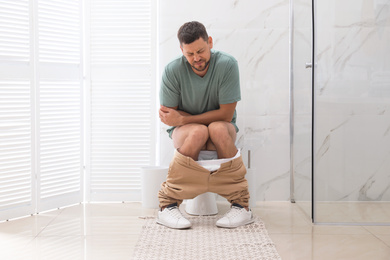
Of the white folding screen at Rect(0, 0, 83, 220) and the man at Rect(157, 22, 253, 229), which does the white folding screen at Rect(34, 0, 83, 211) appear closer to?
the white folding screen at Rect(0, 0, 83, 220)

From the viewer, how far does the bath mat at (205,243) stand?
185 cm

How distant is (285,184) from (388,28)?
1.09 m

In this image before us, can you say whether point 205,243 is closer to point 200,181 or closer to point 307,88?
point 200,181

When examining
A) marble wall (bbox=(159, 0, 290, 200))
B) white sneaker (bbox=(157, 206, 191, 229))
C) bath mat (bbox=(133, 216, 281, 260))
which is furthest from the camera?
marble wall (bbox=(159, 0, 290, 200))

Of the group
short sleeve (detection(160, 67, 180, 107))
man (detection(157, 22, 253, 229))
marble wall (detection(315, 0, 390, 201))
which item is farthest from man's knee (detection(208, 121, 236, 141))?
marble wall (detection(315, 0, 390, 201))

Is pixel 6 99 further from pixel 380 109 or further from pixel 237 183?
pixel 380 109

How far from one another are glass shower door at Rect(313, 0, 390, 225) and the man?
16.3 inches

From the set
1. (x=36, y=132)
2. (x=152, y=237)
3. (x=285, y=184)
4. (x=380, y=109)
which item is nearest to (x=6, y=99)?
(x=36, y=132)

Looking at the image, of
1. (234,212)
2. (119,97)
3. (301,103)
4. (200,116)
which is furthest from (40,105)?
(301,103)

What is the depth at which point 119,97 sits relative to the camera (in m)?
2.89

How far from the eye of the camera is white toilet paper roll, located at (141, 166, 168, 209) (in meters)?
2.68

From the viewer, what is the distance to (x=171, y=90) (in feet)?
7.88

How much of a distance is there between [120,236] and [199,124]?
0.65m

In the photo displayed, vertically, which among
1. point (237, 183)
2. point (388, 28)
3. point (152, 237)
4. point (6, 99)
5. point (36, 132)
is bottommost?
point (152, 237)
